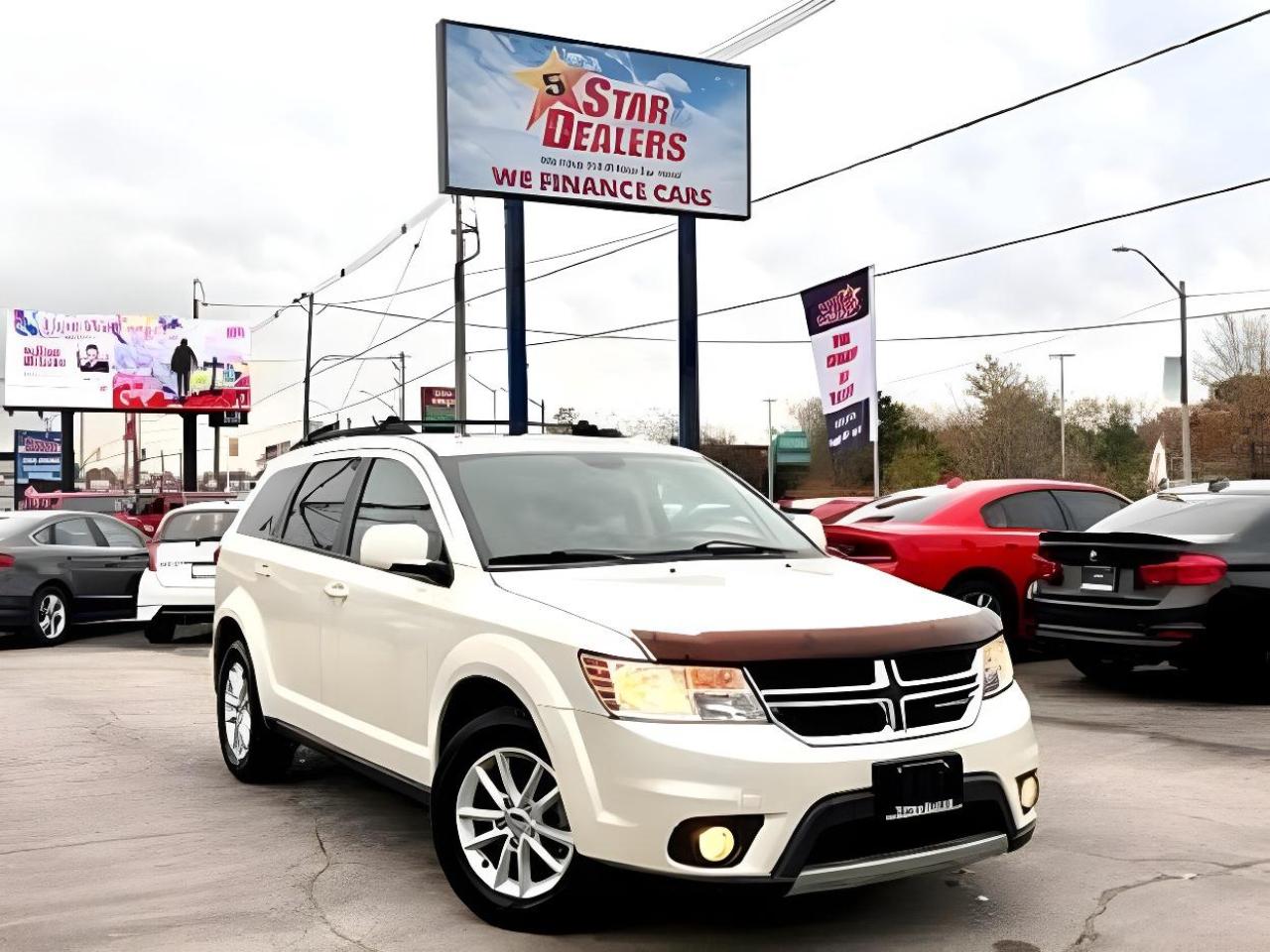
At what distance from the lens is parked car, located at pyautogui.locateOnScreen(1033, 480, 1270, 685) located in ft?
29.8

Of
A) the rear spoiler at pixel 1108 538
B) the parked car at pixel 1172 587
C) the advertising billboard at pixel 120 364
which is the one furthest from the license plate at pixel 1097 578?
the advertising billboard at pixel 120 364

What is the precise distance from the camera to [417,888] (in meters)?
5.06

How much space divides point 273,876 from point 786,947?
2.13m

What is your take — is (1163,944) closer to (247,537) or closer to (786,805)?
(786,805)

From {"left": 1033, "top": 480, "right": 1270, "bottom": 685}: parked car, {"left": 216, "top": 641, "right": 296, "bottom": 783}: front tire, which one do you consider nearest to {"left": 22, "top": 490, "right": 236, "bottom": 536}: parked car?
{"left": 216, "top": 641, "right": 296, "bottom": 783}: front tire

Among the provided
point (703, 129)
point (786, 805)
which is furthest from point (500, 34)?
point (786, 805)

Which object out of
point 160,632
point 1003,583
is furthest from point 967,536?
point 160,632

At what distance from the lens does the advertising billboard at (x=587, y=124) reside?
2052cm

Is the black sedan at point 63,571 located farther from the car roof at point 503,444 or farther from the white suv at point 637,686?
the white suv at point 637,686

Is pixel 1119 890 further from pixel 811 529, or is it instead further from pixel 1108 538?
pixel 1108 538

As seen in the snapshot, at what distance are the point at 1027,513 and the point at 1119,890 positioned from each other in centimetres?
696

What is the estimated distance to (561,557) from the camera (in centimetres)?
505

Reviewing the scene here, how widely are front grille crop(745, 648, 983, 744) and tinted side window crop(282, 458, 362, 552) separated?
2.77m

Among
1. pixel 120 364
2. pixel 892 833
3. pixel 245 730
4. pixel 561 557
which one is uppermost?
pixel 120 364
